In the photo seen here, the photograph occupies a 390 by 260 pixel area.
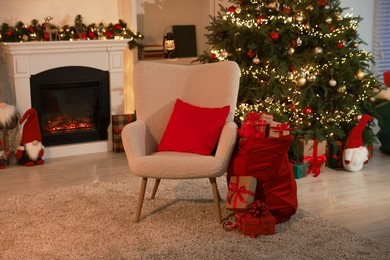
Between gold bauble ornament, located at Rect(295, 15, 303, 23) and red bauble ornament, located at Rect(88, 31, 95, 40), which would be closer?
gold bauble ornament, located at Rect(295, 15, 303, 23)

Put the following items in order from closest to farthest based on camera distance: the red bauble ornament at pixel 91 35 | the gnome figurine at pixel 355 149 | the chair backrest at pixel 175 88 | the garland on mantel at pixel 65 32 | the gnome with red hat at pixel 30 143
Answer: the chair backrest at pixel 175 88 < the gnome figurine at pixel 355 149 < the gnome with red hat at pixel 30 143 < the garland on mantel at pixel 65 32 < the red bauble ornament at pixel 91 35

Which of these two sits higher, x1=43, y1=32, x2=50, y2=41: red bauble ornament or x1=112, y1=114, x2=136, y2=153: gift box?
x1=43, y1=32, x2=50, y2=41: red bauble ornament

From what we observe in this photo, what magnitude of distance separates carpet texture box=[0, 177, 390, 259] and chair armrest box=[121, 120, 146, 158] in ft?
1.49

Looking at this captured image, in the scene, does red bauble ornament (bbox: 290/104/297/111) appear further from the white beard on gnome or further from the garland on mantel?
the white beard on gnome

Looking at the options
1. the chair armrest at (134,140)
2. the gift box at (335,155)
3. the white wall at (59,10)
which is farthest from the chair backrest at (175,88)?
the white wall at (59,10)

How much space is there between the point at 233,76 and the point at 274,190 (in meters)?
0.88

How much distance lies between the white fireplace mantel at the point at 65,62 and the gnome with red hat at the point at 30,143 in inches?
10.8

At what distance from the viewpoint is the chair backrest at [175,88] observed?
431cm

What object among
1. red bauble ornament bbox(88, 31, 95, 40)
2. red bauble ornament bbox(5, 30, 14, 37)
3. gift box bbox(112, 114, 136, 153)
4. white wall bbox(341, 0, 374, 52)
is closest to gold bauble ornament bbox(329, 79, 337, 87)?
white wall bbox(341, 0, 374, 52)

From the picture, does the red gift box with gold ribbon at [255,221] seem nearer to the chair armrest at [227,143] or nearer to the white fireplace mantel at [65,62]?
the chair armrest at [227,143]

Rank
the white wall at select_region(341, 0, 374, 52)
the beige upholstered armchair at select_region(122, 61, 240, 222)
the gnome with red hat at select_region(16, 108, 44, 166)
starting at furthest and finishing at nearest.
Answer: the white wall at select_region(341, 0, 374, 52), the gnome with red hat at select_region(16, 108, 44, 166), the beige upholstered armchair at select_region(122, 61, 240, 222)

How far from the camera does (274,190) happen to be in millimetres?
3973

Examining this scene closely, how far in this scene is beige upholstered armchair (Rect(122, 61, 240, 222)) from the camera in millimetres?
3877

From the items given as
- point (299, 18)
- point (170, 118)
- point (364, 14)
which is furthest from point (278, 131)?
point (364, 14)
